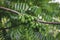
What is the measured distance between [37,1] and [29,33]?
5.3 inches

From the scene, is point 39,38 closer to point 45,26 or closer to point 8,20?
point 45,26

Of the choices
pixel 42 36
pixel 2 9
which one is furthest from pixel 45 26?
pixel 2 9

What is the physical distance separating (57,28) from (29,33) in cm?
10

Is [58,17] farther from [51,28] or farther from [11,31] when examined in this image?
[11,31]

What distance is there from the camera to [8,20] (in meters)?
0.61

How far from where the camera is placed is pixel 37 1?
23.9 inches

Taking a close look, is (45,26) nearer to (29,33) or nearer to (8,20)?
(29,33)

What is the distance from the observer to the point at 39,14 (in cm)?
56

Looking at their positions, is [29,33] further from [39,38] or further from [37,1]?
[37,1]

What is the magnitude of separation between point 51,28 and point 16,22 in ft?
0.36

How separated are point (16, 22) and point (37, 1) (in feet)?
0.36

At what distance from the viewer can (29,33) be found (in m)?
0.52

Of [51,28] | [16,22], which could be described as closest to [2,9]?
[16,22]

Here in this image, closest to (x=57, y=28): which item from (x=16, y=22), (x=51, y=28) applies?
(x=51, y=28)
